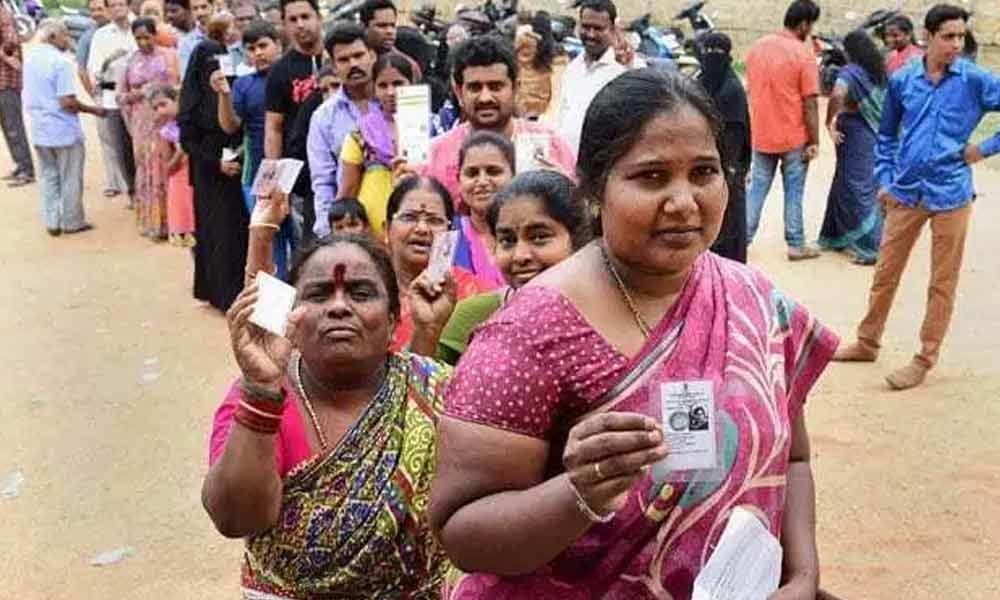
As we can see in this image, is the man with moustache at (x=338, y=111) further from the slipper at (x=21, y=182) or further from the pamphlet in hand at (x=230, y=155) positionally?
the slipper at (x=21, y=182)

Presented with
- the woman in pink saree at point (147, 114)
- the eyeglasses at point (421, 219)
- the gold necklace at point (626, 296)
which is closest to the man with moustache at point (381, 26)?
the eyeglasses at point (421, 219)

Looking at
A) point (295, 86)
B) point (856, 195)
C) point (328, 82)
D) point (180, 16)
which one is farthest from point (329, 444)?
point (180, 16)

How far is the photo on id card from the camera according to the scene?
1.59m

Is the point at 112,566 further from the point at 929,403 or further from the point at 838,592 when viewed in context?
the point at 929,403

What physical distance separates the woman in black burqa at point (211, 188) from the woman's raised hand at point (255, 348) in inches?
223

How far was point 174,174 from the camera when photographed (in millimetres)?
9742

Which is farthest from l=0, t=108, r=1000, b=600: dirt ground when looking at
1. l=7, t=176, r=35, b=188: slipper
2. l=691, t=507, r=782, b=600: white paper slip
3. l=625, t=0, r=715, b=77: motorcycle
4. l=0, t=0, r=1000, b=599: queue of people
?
l=625, t=0, r=715, b=77: motorcycle

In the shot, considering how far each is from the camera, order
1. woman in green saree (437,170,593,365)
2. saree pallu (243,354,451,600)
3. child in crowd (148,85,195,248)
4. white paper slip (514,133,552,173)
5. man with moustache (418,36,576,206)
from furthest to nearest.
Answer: child in crowd (148,85,195,248)
man with moustache (418,36,576,206)
white paper slip (514,133,552,173)
woman in green saree (437,170,593,365)
saree pallu (243,354,451,600)

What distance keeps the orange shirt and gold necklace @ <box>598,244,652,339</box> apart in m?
7.39

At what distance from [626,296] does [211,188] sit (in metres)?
6.57

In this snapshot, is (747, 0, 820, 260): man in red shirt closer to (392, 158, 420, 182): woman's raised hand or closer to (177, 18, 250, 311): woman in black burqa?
(177, 18, 250, 311): woman in black burqa

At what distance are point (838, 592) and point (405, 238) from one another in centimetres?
197

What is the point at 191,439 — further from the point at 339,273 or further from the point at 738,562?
the point at 738,562

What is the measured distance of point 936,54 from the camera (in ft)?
20.6
